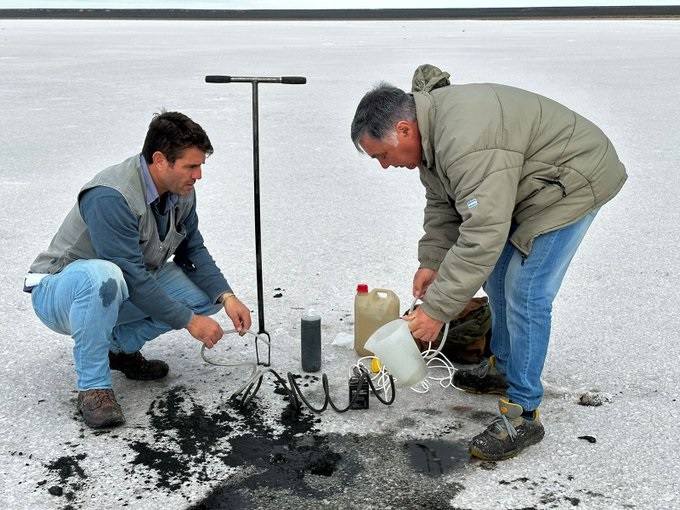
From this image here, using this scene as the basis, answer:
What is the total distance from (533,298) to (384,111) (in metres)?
0.80

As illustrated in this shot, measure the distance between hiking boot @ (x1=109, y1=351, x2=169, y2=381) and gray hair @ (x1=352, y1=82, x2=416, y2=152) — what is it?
137cm

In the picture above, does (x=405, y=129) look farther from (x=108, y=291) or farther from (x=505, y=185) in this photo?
(x=108, y=291)

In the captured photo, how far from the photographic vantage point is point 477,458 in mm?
2773

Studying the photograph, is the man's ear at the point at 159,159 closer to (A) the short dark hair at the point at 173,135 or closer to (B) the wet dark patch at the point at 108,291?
(A) the short dark hair at the point at 173,135

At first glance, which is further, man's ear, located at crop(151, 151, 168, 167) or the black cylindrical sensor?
the black cylindrical sensor

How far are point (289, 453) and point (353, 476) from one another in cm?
27

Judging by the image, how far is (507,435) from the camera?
278 centimetres

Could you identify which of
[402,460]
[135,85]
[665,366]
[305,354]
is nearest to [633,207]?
[665,366]

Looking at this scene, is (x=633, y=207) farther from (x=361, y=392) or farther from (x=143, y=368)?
(x=143, y=368)

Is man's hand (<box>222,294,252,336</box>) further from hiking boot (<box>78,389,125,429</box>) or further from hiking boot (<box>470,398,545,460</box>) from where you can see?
hiking boot (<box>470,398,545,460</box>)

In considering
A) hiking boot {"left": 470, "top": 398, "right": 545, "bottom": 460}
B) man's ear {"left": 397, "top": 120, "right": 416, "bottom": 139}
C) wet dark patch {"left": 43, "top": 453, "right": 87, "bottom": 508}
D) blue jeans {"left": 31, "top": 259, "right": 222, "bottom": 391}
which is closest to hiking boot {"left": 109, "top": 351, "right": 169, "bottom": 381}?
blue jeans {"left": 31, "top": 259, "right": 222, "bottom": 391}

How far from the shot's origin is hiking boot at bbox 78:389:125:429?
9.57 feet

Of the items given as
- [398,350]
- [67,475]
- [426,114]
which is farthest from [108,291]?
[426,114]

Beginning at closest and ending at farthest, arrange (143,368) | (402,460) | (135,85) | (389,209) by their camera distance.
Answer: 1. (402,460)
2. (143,368)
3. (389,209)
4. (135,85)
